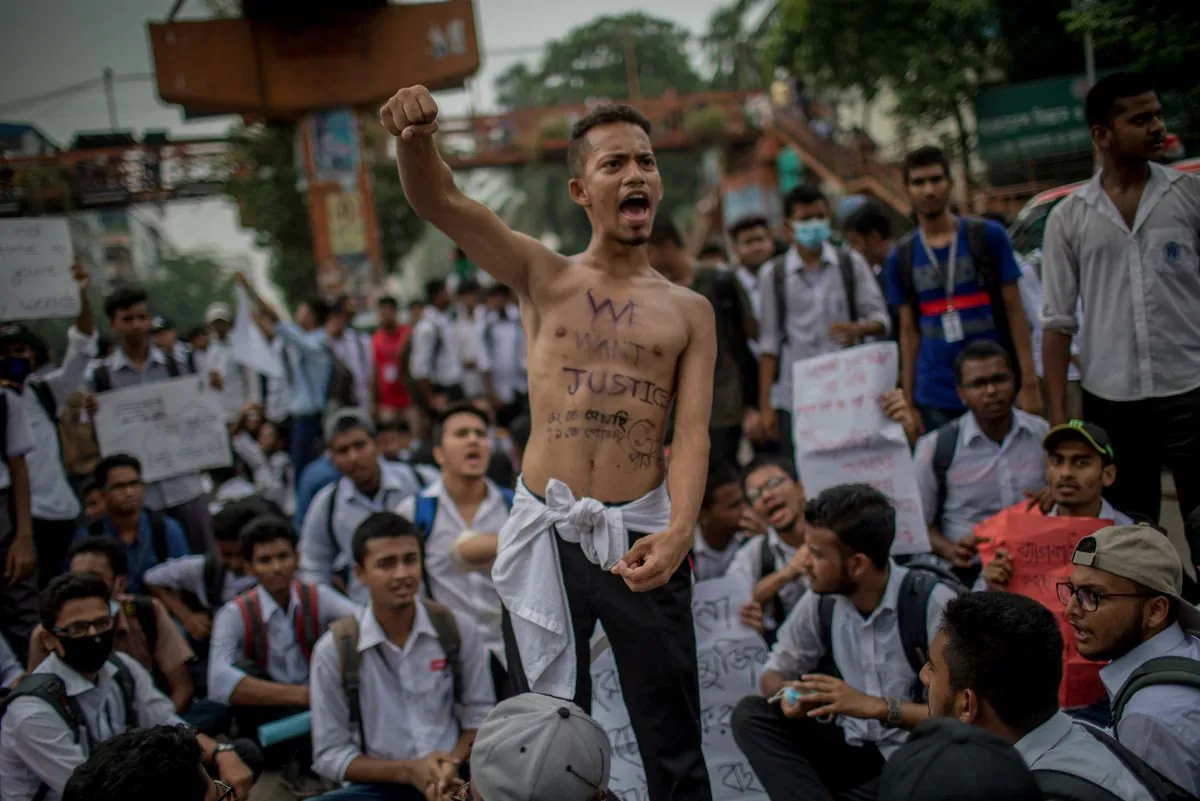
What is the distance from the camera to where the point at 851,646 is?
3922 millimetres

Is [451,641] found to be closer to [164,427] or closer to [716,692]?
[716,692]

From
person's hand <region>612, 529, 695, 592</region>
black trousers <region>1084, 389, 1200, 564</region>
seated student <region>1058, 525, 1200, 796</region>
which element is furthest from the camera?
black trousers <region>1084, 389, 1200, 564</region>

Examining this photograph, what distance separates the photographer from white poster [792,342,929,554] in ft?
14.9

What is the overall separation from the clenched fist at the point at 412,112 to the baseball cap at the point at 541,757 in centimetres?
161

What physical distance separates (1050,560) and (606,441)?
177cm

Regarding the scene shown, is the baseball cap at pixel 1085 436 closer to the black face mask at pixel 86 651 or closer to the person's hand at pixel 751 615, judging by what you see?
the person's hand at pixel 751 615

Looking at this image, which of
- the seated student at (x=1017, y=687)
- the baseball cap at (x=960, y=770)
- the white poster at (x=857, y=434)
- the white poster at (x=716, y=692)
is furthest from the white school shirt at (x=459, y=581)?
the baseball cap at (x=960, y=770)

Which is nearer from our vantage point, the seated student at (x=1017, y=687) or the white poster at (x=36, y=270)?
the seated student at (x=1017, y=687)

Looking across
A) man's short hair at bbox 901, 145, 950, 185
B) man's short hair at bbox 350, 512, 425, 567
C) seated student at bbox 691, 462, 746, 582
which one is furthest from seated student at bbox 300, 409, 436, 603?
man's short hair at bbox 901, 145, 950, 185

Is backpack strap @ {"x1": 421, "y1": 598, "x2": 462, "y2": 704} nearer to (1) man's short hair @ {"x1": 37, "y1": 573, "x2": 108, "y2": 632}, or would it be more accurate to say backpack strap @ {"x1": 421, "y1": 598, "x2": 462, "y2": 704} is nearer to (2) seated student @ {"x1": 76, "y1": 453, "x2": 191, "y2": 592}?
(1) man's short hair @ {"x1": 37, "y1": 573, "x2": 108, "y2": 632}

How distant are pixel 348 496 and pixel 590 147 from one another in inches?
134

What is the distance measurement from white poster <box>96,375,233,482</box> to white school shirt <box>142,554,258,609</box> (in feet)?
3.30

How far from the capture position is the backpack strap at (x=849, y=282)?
5945 mm

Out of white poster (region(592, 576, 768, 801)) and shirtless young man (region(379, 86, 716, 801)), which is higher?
shirtless young man (region(379, 86, 716, 801))
